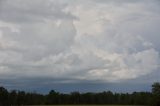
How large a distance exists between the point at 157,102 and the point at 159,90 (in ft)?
16.9

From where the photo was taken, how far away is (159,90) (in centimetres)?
17550

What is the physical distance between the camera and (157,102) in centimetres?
17338
